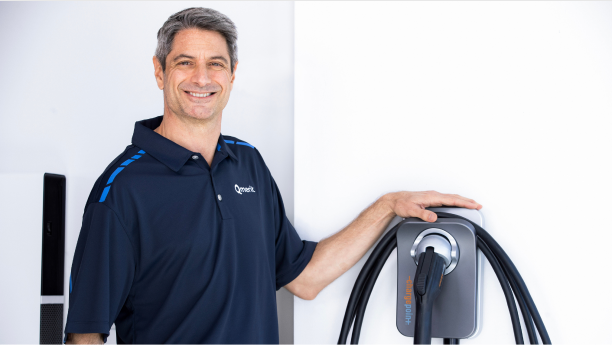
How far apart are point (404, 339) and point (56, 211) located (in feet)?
3.67

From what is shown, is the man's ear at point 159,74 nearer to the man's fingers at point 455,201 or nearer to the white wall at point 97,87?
the white wall at point 97,87

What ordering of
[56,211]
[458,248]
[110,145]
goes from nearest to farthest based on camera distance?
[458,248] < [56,211] < [110,145]

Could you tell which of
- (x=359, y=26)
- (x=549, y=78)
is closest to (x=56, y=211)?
(x=359, y=26)

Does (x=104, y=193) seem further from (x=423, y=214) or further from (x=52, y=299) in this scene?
(x=423, y=214)

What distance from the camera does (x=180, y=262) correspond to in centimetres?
112

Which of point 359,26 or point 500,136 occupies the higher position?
point 359,26

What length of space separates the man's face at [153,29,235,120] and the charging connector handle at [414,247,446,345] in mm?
670

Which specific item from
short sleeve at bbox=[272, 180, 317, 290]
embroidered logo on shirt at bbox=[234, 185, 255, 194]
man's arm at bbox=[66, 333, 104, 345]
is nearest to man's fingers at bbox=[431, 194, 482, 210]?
short sleeve at bbox=[272, 180, 317, 290]

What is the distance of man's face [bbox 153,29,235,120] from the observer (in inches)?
47.3

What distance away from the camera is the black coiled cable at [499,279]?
1.06 m

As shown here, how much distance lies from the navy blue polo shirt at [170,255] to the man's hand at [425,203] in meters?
0.38

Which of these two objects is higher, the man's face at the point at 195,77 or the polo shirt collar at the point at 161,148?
the man's face at the point at 195,77

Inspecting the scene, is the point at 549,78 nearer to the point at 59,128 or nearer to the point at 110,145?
the point at 110,145

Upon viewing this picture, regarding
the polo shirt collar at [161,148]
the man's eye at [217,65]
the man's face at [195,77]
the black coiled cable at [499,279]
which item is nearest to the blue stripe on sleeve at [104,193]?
the polo shirt collar at [161,148]
